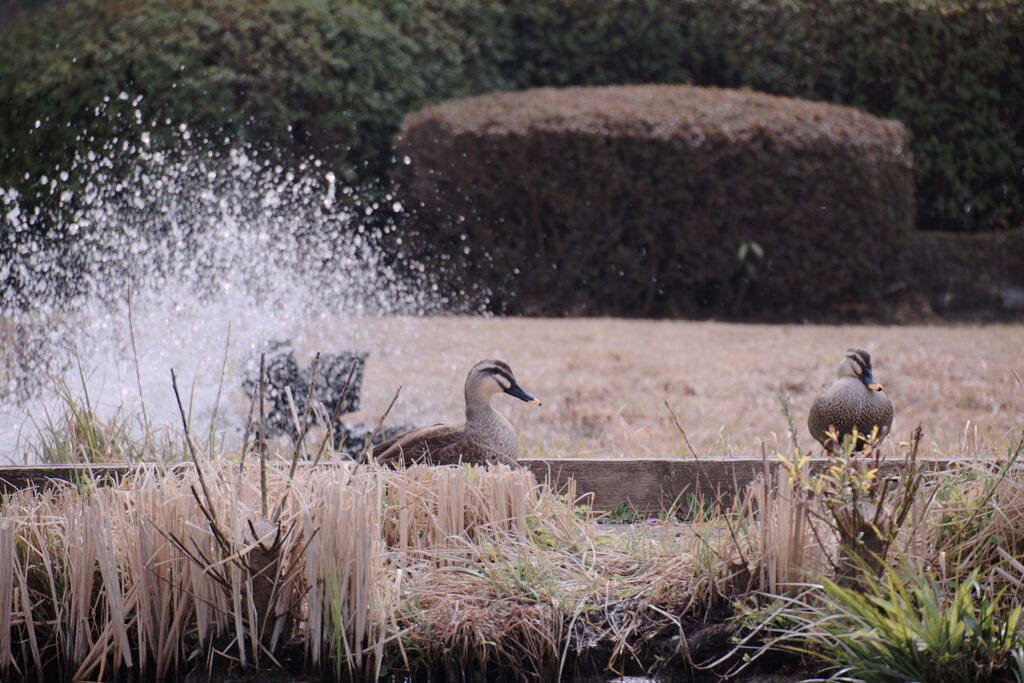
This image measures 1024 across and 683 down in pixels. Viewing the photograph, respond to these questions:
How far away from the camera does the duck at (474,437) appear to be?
10.7 ft

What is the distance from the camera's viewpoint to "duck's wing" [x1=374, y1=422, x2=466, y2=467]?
3.32 meters

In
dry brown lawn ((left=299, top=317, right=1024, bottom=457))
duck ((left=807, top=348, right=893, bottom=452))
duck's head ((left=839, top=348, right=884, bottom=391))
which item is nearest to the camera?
duck ((left=807, top=348, right=893, bottom=452))

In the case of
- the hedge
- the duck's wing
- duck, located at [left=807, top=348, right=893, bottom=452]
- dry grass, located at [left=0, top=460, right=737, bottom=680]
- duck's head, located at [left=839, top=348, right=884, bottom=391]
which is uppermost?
the hedge

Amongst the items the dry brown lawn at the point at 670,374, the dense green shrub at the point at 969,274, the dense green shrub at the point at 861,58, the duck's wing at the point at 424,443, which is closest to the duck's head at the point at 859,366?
the dry brown lawn at the point at 670,374

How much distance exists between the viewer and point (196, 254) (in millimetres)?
7789

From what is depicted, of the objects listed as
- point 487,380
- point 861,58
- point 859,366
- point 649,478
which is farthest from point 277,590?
point 861,58

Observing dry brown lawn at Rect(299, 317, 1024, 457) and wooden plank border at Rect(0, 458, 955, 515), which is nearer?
wooden plank border at Rect(0, 458, 955, 515)

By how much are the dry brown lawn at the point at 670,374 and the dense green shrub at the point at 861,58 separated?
10.0 ft

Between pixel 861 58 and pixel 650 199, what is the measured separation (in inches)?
143

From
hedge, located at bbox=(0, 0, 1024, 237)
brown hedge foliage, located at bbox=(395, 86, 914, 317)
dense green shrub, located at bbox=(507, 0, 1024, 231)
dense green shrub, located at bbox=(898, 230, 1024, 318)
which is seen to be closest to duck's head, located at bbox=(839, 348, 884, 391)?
brown hedge foliage, located at bbox=(395, 86, 914, 317)

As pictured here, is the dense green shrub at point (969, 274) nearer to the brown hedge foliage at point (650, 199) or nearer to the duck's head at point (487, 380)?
the brown hedge foliage at point (650, 199)

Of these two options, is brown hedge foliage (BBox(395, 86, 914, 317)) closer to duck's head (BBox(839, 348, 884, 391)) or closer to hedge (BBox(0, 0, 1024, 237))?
hedge (BBox(0, 0, 1024, 237))

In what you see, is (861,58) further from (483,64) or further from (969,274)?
(483,64)

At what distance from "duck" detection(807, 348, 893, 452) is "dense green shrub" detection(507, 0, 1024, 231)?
7.70 meters
